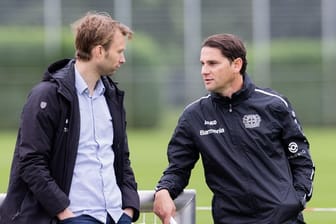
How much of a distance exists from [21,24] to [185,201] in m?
28.8

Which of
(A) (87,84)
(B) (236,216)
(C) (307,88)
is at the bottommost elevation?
(C) (307,88)

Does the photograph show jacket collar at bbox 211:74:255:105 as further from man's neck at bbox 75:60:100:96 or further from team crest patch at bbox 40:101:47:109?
team crest patch at bbox 40:101:47:109

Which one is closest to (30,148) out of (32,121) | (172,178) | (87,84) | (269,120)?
(32,121)

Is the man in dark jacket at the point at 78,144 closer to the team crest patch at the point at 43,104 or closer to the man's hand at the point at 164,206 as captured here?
the team crest patch at the point at 43,104

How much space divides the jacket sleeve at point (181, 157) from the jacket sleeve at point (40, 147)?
853mm

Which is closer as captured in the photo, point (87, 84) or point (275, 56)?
point (87, 84)

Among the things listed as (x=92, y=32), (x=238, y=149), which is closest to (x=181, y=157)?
(x=238, y=149)

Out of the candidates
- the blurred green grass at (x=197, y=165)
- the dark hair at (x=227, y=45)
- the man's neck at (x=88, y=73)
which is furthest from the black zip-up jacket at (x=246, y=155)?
the blurred green grass at (x=197, y=165)

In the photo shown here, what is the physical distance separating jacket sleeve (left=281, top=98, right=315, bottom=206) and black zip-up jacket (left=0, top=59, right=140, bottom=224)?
121cm

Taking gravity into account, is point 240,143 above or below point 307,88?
above

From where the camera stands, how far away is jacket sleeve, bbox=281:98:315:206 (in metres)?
5.67

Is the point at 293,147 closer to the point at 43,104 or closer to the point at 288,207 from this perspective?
the point at 288,207

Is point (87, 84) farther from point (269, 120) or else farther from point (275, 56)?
point (275, 56)

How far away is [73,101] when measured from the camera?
5.09 metres
